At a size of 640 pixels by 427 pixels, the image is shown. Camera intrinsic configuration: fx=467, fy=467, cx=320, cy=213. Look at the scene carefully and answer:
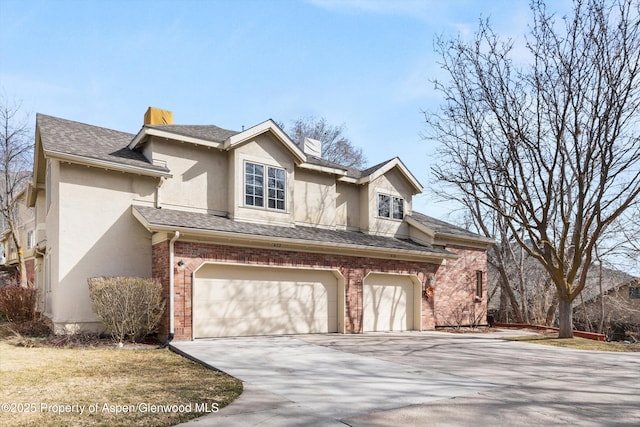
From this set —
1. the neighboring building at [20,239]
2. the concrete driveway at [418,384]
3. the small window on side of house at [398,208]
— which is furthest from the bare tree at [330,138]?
the concrete driveway at [418,384]

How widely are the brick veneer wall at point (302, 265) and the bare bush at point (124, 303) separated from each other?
55 cm

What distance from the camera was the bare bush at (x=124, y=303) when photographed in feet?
37.1

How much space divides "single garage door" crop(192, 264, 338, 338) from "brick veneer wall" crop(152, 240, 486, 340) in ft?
1.06

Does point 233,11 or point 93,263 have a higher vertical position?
point 233,11

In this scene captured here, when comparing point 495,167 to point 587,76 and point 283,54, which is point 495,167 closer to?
point 587,76

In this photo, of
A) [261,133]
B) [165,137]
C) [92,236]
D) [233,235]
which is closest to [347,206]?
[261,133]

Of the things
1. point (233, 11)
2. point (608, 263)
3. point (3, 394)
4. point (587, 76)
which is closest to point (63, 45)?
point (233, 11)

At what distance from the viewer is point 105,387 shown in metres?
6.98

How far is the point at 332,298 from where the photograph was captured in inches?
613

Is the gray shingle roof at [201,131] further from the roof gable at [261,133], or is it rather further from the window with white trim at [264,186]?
the window with white trim at [264,186]

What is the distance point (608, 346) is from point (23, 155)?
27.5 meters

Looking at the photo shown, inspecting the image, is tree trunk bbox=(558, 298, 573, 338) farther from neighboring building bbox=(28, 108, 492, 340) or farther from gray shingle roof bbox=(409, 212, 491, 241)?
gray shingle roof bbox=(409, 212, 491, 241)

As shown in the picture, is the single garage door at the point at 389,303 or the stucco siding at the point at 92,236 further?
the single garage door at the point at 389,303

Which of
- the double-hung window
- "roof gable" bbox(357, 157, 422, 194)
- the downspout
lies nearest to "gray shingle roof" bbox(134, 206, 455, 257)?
the downspout
